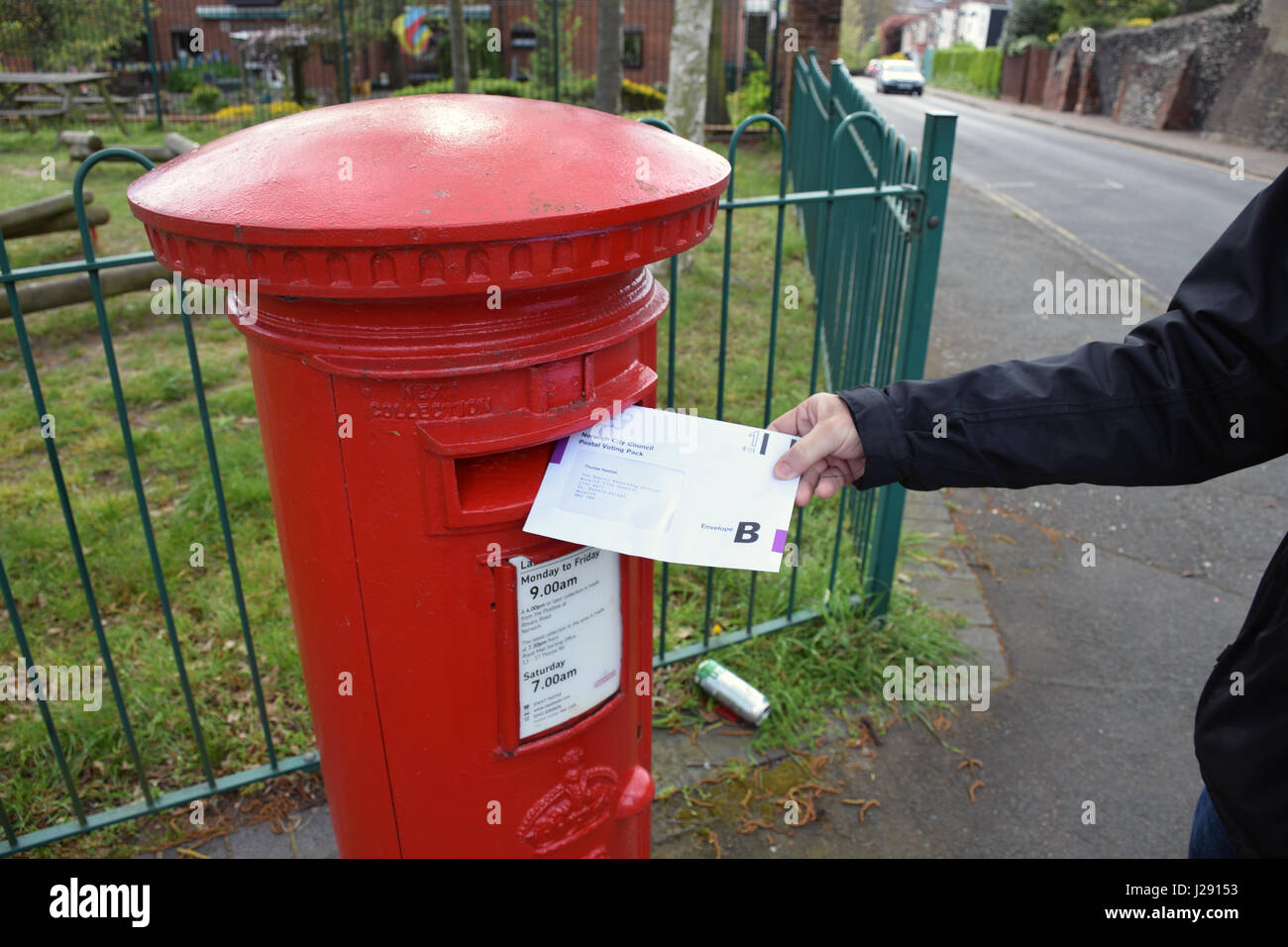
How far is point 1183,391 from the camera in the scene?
1.52 metres

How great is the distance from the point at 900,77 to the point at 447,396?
38.3m

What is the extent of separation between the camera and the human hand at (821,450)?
5.16 feet

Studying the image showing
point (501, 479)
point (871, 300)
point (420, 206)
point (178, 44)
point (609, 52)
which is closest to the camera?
point (420, 206)

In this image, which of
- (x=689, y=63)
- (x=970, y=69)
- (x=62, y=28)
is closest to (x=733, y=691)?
(x=689, y=63)

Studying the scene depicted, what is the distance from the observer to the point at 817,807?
2814 millimetres

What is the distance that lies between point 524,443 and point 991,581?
3.14 meters

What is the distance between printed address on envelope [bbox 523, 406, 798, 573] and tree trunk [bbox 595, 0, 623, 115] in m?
6.96

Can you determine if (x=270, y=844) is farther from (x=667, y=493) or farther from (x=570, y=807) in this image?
(x=667, y=493)

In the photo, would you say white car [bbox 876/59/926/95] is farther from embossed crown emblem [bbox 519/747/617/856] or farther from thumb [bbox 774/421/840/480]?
embossed crown emblem [bbox 519/747/617/856]

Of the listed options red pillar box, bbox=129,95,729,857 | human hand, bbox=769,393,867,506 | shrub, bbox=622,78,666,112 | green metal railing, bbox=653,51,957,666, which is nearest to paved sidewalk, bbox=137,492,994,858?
green metal railing, bbox=653,51,957,666

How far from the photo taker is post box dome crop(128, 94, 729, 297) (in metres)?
1.20

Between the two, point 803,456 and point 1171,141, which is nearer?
point 803,456

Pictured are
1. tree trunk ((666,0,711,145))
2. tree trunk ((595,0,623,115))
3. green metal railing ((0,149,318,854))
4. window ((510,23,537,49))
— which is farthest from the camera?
window ((510,23,537,49))
